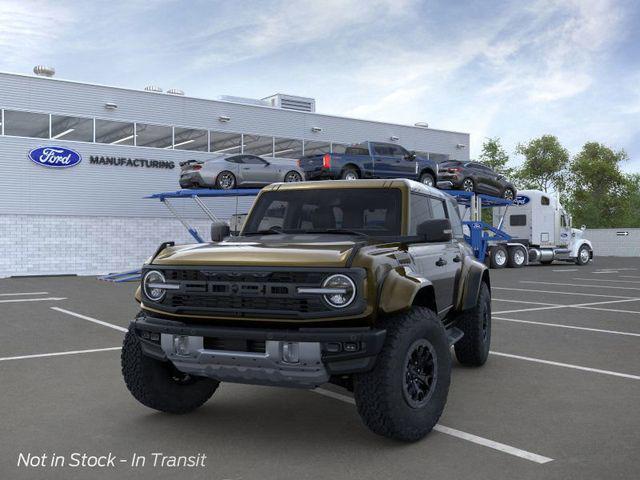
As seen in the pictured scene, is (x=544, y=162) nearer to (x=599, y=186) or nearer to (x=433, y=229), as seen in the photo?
(x=599, y=186)

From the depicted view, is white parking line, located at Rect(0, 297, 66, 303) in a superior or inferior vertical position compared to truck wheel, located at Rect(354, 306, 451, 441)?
inferior

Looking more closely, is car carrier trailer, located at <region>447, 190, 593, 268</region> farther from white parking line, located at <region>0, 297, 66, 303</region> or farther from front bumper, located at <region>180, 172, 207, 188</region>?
white parking line, located at <region>0, 297, 66, 303</region>

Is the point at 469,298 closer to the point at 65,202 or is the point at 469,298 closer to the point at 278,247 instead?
the point at 278,247

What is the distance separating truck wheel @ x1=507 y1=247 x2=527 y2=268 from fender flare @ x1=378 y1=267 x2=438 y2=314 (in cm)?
2710

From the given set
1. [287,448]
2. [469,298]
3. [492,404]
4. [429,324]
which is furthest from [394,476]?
[469,298]

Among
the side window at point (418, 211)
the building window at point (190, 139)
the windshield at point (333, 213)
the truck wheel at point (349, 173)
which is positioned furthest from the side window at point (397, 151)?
the windshield at point (333, 213)

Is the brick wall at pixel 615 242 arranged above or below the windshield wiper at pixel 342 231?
below

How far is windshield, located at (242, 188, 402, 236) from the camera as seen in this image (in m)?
5.64

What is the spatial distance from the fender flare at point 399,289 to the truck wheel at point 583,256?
1211 inches

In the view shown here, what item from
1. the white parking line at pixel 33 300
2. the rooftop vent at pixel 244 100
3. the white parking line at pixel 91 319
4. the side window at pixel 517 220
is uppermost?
the rooftop vent at pixel 244 100

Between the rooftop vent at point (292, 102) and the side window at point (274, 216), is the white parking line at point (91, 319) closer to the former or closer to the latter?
the side window at point (274, 216)

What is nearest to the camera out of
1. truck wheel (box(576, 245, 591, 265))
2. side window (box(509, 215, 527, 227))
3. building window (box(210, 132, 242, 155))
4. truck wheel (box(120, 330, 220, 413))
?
truck wheel (box(120, 330, 220, 413))

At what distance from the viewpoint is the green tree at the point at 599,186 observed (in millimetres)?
67625

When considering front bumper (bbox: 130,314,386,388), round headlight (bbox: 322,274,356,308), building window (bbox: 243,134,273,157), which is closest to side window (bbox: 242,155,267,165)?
building window (bbox: 243,134,273,157)
